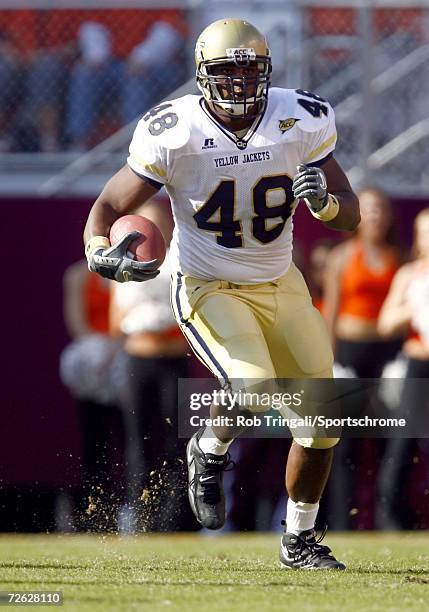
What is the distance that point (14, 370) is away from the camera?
296 inches

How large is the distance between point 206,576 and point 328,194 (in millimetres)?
1524

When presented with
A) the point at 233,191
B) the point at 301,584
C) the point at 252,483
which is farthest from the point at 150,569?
the point at 252,483

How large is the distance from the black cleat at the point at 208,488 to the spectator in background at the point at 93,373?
6.44ft

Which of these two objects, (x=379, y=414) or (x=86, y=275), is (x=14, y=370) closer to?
(x=86, y=275)

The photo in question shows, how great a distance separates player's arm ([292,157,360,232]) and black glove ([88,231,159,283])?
61 cm

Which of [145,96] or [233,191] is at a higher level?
[145,96]

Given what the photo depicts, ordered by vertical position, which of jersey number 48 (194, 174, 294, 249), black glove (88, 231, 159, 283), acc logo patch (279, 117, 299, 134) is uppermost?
acc logo patch (279, 117, 299, 134)

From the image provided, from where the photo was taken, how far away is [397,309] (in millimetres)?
6898

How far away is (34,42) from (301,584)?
4393 mm

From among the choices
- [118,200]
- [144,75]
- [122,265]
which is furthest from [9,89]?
[122,265]

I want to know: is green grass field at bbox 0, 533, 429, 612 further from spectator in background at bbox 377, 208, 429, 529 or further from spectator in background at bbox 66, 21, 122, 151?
spectator in background at bbox 66, 21, 122, 151

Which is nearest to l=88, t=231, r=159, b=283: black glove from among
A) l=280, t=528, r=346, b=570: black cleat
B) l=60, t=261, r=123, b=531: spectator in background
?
l=280, t=528, r=346, b=570: black cleat

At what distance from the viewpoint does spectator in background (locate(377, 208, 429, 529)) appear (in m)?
6.82

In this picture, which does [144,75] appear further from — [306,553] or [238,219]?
[306,553]
